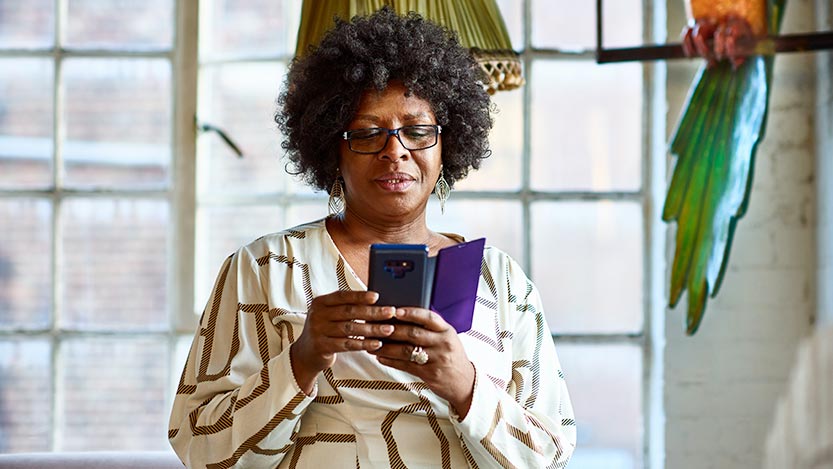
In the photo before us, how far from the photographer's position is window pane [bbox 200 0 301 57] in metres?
3.10

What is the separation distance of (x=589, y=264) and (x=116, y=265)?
1394mm

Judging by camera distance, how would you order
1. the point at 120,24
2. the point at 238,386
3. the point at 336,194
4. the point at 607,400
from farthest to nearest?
the point at 120,24 < the point at 607,400 < the point at 336,194 < the point at 238,386

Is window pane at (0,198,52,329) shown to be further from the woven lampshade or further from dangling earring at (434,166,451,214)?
dangling earring at (434,166,451,214)

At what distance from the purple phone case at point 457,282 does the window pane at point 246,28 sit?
5.14 ft

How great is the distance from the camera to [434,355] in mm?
1681

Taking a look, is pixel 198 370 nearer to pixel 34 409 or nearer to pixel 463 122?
pixel 463 122

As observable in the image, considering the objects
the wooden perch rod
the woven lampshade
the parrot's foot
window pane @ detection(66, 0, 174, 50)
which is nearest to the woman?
the woven lampshade

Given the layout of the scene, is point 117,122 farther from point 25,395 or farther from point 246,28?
point 25,395

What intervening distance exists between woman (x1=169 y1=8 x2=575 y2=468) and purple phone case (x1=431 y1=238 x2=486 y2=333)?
0.14ft

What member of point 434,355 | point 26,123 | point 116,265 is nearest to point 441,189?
point 434,355

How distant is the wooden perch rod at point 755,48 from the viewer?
2.59 meters

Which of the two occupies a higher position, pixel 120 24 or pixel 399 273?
pixel 120 24

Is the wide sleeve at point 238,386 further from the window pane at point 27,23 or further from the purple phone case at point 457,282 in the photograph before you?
the window pane at point 27,23

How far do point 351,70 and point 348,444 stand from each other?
70 centimetres
